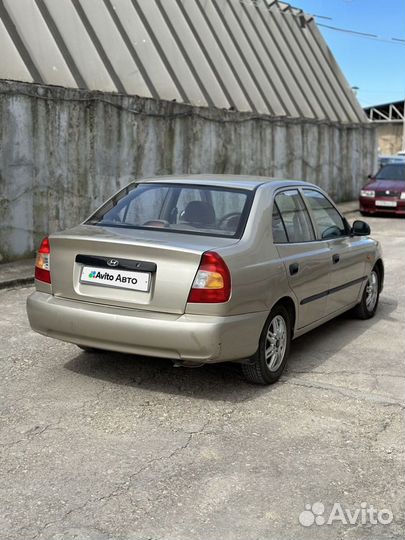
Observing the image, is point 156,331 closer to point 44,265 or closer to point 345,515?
point 44,265

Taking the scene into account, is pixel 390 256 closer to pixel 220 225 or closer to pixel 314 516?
pixel 220 225

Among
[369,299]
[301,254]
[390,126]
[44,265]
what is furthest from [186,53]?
[390,126]

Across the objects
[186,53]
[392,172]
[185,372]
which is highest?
[186,53]

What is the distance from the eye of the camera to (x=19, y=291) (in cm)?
806

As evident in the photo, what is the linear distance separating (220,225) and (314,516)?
231cm

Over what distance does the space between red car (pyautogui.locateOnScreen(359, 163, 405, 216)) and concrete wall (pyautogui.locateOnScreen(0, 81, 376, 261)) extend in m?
4.74

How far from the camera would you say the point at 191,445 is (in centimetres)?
375

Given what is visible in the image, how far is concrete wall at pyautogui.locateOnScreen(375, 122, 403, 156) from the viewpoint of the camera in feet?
188

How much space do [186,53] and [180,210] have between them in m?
11.2

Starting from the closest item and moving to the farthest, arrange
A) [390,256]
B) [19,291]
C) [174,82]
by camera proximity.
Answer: [19,291] < [390,256] < [174,82]

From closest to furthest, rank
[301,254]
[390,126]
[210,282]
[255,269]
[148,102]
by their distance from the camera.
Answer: [210,282] → [255,269] → [301,254] → [148,102] → [390,126]

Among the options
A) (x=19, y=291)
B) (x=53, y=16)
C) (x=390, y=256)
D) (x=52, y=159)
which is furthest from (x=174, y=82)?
(x=19, y=291)

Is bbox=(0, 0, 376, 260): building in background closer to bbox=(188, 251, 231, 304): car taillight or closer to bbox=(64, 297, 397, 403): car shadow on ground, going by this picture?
bbox=(64, 297, 397, 403): car shadow on ground

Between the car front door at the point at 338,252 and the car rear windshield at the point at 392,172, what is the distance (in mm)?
13679
